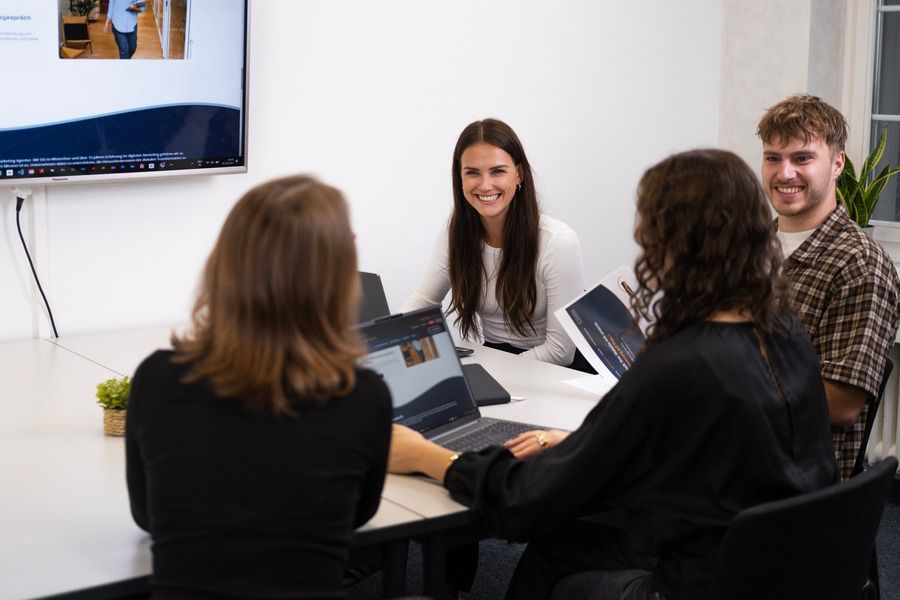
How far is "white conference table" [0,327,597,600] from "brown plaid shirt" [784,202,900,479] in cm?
54

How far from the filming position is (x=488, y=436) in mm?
2293

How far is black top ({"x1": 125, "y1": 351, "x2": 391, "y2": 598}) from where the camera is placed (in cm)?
148

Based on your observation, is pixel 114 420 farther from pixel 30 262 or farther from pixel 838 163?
pixel 838 163

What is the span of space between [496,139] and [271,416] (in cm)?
198

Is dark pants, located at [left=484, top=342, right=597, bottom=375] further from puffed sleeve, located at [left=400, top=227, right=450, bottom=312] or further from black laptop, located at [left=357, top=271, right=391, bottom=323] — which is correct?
black laptop, located at [left=357, top=271, right=391, bottom=323]

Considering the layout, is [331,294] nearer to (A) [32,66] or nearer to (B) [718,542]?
(B) [718,542]

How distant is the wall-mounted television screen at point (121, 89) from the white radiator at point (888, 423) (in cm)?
234

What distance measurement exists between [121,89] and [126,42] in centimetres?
13

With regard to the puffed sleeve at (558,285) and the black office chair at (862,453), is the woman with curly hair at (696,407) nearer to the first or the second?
the black office chair at (862,453)

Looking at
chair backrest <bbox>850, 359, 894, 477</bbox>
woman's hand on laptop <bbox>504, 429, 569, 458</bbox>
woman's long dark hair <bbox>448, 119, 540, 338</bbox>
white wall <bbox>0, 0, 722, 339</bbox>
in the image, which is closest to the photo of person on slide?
white wall <bbox>0, 0, 722, 339</bbox>

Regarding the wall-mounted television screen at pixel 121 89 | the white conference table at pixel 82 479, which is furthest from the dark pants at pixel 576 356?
the wall-mounted television screen at pixel 121 89

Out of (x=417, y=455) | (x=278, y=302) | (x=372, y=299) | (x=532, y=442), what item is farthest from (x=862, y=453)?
(x=278, y=302)

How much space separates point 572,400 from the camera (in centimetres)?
263

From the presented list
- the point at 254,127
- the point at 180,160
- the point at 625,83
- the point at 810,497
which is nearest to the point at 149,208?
the point at 180,160
